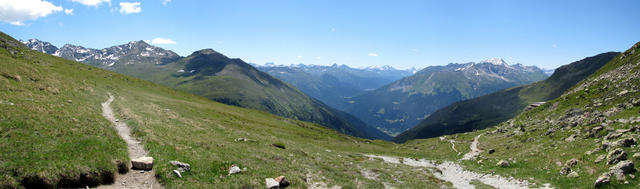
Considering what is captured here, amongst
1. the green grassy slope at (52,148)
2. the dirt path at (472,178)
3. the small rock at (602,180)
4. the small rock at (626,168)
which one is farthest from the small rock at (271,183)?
the small rock at (626,168)

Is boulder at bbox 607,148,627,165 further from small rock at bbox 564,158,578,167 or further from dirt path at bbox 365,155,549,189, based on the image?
dirt path at bbox 365,155,549,189

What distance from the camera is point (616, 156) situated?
2275 cm

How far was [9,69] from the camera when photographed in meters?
39.1

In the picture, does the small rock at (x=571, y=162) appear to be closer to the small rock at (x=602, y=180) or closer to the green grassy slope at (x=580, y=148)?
the green grassy slope at (x=580, y=148)

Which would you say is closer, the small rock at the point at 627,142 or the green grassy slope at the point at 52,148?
the green grassy slope at the point at 52,148

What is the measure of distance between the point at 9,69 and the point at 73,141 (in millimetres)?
36090

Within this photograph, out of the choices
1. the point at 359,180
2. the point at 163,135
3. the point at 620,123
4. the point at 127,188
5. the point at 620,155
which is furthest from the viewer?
the point at 620,123

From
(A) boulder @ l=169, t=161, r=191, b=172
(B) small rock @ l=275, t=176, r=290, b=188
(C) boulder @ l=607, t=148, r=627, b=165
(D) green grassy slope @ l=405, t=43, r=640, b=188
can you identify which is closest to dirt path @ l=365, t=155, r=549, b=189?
(D) green grassy slope @ l=405, t=43, r=640, b=188

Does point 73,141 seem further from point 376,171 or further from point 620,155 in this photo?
point 620,155

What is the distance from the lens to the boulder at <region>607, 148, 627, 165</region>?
73.8 feet

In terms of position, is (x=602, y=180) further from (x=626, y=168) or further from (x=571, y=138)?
(x=571, y=138)

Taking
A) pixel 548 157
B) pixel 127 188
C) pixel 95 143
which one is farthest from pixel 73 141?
pixel 548 157

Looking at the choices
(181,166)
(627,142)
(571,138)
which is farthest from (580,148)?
(181,166)

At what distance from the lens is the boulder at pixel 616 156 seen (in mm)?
22500
